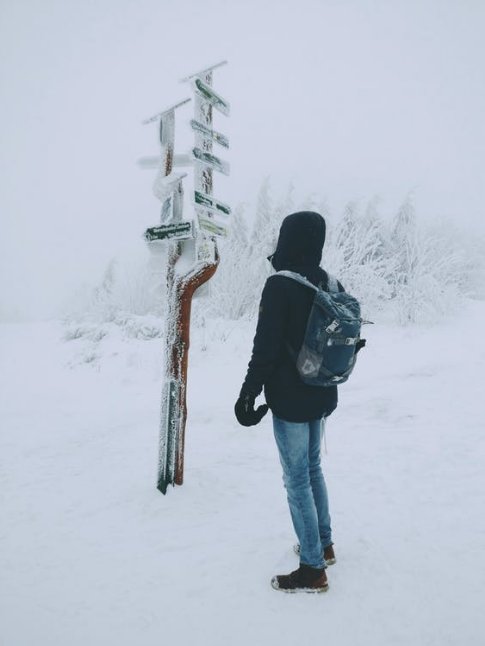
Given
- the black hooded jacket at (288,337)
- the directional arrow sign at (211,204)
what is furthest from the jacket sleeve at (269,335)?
the directional arrow sign at (211,204)

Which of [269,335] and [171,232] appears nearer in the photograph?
[269,335]

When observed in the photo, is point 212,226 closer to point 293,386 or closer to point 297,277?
point 297,277

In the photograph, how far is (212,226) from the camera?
3.44 metres

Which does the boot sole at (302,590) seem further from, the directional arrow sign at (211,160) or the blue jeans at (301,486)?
the directional arrow sign at (211,160)

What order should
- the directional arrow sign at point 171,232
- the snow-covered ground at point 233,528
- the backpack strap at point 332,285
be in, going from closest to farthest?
1. the snow-covered ground at point 233,528
2. the backpack strap at point 332,285
3. the directional arrow sign at point 171,232

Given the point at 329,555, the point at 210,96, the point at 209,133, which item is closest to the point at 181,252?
the point at 209,133

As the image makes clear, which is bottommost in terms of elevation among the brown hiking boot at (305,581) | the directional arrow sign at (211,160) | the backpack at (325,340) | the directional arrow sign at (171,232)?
the brown hiking boot at (305,581)

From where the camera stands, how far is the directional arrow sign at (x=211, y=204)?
3.32m

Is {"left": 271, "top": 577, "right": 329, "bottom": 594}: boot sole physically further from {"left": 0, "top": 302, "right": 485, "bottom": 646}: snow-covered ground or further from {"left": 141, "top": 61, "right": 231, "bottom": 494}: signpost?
{"left": 141, "top": 61, "right": 231, "bottom": 494}: signpost

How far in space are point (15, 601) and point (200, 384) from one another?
5068mm

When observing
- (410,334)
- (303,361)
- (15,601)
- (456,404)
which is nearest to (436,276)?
(410,334)

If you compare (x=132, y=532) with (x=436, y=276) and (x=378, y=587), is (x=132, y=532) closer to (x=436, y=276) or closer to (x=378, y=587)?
(x=378, y=587)

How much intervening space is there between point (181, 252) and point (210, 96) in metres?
1.37

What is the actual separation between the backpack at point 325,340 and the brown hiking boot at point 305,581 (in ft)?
3.40
